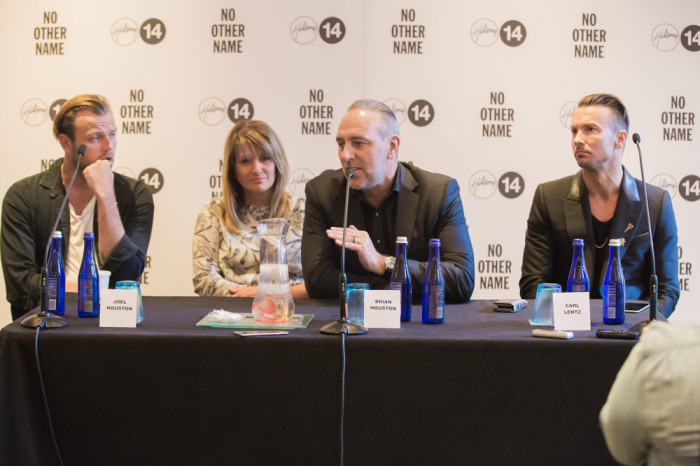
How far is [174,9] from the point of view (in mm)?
3973

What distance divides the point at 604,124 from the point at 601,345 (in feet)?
5.01

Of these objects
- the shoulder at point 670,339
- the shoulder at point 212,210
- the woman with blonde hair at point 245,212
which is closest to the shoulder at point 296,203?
the woman with blonde hair at point 245,212

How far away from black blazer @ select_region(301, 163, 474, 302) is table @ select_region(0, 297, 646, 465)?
765 millimetres

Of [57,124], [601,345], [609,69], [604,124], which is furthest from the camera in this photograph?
[609,69]

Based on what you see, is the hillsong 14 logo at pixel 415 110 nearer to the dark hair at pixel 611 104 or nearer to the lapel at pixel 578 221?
the dark hair at pixel 611 104

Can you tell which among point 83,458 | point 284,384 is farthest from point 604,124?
point 83,458

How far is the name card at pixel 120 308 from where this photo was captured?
6.32 ft

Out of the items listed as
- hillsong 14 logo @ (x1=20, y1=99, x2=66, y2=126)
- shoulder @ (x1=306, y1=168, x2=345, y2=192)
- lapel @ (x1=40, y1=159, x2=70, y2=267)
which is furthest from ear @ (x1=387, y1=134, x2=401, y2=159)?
hillsong 14 logo @ (x1=20, y1=99, x2=66, y2=126)

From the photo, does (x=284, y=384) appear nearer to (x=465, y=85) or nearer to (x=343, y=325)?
(x=343, y=325)

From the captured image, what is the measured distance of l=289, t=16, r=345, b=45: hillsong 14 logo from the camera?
12.9ft

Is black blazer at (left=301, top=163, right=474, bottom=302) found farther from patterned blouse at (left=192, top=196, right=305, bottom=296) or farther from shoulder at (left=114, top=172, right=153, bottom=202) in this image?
shoulder at (left=114, top=172, right=153, bottom=202)

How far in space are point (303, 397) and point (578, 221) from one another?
64.0 inches

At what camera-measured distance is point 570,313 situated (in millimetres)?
1932

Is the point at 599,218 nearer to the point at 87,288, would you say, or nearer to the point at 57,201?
the point at 87,288
